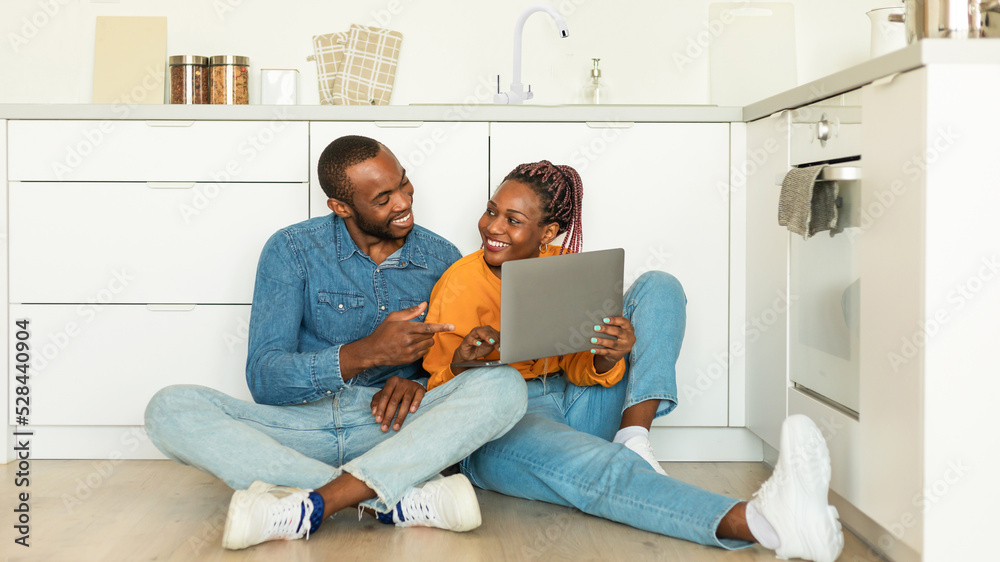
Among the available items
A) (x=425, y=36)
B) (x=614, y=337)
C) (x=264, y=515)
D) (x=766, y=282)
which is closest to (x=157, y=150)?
(x=425, y=36)

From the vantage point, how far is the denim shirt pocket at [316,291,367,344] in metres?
1.75

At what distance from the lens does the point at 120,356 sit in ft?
6.55

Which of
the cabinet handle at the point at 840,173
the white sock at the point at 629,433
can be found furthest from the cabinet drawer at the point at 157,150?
the cabinet handle at the point at 840,173

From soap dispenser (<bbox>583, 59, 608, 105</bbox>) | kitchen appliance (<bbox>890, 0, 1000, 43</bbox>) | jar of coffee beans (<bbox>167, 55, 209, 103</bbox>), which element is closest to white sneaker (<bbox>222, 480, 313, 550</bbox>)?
kitchen appliance (<bbox>890, 0, 1000, 43</bbox>)

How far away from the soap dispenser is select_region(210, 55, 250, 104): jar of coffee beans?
99 centimetres

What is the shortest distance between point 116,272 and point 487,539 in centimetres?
113

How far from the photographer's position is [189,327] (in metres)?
2.00

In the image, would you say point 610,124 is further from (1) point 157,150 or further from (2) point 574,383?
(1) point 157,150

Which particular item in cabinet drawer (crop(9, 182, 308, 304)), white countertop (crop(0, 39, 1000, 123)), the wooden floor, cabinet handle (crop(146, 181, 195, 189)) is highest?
white countertop (crop(0, 39, 1000, 123))

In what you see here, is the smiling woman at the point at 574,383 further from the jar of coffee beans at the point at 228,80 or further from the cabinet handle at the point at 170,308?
the jar of coffee beans at the point at 228,80

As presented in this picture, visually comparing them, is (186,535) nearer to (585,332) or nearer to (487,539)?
(487,539)

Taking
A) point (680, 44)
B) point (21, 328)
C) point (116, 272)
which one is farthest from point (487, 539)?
point (680, 44)

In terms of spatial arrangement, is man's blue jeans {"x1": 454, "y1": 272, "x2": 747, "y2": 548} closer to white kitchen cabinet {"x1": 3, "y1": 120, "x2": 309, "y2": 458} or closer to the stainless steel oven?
the stainless steel oven

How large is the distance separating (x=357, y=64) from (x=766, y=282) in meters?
1.29
